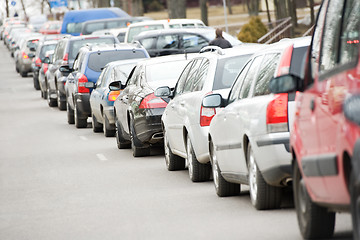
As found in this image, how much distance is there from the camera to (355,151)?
6.02 metres

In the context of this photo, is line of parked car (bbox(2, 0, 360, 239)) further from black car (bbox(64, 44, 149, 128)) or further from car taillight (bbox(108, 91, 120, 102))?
black car (bbox(64, 44, 149, 128))

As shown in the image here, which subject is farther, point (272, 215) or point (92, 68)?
point (92, 68)

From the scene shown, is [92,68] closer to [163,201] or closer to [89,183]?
[89,183]

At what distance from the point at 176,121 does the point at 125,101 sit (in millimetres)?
4132

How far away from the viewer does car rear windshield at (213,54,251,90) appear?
12971mm

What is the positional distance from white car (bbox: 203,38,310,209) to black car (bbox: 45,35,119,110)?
18305 millimetres

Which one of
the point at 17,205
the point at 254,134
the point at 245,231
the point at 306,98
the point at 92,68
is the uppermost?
the point at 306,98

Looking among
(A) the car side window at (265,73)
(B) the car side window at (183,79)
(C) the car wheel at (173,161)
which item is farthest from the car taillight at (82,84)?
(A) the car side window at (265,73)

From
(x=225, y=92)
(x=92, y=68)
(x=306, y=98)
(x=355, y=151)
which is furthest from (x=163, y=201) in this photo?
(x=92, y=68)

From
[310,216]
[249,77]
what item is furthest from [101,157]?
[310,216]

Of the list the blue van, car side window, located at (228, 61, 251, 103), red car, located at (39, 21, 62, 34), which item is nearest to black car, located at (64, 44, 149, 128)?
car side window, located at (228, 61, 251, 103)

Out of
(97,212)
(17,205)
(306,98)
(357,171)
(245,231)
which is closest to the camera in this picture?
(357,171)

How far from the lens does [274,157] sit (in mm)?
9492

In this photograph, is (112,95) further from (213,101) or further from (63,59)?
(63,59)
